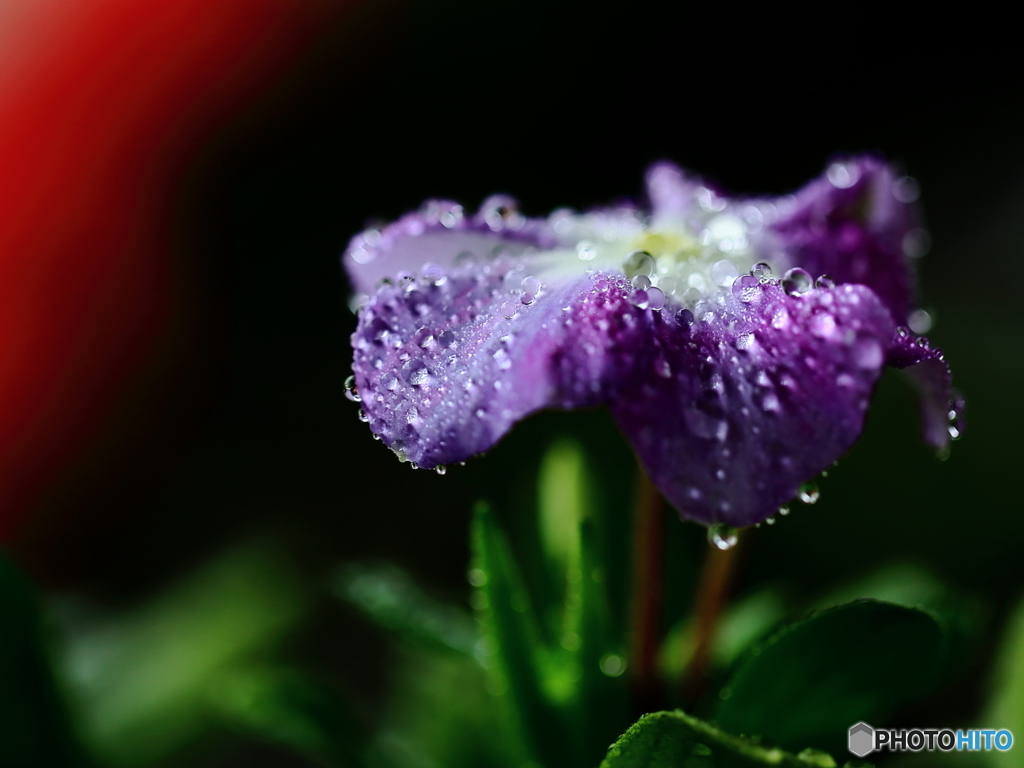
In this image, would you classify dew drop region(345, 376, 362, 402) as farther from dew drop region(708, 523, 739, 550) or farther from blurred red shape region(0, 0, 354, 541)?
blurred red shape region(0, 0, 354, 541)

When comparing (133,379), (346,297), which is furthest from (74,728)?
(346,297)

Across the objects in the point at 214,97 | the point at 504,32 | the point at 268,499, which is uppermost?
the point at 504,32

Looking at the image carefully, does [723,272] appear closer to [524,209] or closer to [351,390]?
[351,390]

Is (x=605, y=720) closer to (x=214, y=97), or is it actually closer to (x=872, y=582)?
(x=872, y=582)

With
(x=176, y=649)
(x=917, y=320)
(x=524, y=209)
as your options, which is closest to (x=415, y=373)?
(x=917, y=320)

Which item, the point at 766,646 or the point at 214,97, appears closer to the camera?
the point at 766,646

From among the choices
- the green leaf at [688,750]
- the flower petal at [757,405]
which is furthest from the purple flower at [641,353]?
the green leaf at [688,750]

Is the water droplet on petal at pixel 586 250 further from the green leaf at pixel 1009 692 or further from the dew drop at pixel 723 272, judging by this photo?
the green leaf at pixel 1009 692
